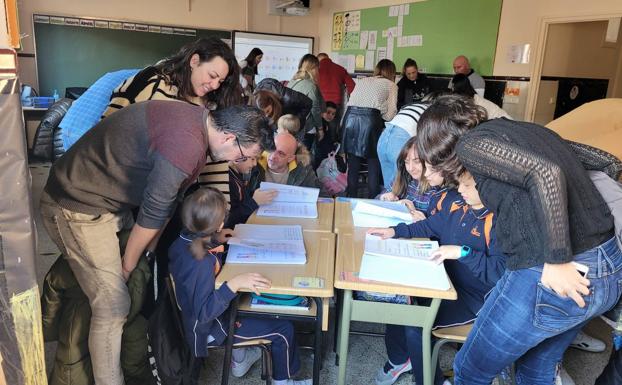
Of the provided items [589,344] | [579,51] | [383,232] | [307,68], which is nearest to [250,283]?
[383,232]

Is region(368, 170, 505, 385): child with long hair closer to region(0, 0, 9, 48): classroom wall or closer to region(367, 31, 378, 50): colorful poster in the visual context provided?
region(0, 0, 9, 48): classroom wall

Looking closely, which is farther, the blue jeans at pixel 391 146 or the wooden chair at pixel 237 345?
the blue jeans at pixel 391 146

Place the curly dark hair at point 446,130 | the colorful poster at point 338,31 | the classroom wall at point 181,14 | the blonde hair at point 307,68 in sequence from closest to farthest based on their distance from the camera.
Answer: the curly dark hair at point 446,130
the blonde hair at point 307,68
the classroom wall at point 181,14
the colorful poster at point 338,31

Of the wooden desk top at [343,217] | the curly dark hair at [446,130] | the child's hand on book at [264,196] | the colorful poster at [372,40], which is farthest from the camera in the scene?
the colorful poster at [372,40]

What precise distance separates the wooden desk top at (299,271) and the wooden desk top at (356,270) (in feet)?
0.09

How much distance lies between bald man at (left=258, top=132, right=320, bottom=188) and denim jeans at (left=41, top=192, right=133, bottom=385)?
115 centimetres

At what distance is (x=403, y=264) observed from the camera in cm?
154

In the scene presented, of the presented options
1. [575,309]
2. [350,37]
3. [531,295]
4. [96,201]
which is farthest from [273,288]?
[350,37]

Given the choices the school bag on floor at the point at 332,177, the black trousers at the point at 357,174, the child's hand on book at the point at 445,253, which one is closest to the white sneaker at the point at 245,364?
the child's hand on book at the point at 445,253

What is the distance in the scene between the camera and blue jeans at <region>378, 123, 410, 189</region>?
2709 mm

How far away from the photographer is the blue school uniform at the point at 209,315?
4.79ft

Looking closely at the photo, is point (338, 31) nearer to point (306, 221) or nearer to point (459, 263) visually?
point (306, 221)

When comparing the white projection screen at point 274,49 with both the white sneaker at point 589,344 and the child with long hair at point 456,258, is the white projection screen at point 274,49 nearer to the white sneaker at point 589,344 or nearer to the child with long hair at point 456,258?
the child with long hair at point 456,258

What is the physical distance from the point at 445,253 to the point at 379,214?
59 cm
